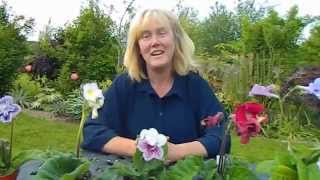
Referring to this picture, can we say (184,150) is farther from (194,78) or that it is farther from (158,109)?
(194,78)

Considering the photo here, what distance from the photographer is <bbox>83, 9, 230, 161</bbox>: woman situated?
A: 2207mm

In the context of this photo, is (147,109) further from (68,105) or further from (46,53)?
(46,53)

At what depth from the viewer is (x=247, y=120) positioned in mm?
1213

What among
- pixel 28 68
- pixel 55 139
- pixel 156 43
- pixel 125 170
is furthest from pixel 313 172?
pixel 28 68

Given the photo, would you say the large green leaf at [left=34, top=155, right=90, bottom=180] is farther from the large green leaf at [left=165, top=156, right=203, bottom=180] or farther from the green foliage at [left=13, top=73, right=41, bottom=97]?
the green foliage at [left=13, top=73, right=41, bottom=97]

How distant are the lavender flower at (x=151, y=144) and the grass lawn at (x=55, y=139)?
4349 mm

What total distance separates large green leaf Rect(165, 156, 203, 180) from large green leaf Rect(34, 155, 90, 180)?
0.20 meters

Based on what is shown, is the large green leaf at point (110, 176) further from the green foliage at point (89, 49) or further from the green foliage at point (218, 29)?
the green foliage at point (218, 29)

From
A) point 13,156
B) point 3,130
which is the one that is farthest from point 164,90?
point 3,130

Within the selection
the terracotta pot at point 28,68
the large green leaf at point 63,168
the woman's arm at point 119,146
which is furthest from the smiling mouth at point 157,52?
the terracotta pot at point 28,68

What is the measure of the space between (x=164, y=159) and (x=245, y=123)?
→ 23 centimetres

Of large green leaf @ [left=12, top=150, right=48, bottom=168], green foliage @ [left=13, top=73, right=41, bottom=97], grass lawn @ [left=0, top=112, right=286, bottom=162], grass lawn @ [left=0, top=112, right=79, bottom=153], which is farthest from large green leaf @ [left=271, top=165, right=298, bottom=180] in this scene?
green foliage @ [left=13, top=73, right=41, bottom=97]

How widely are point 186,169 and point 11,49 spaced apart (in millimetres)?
7829

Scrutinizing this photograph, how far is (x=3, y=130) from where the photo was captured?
259 inches
